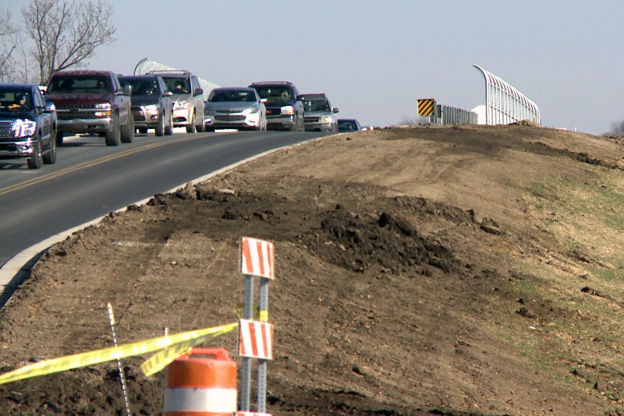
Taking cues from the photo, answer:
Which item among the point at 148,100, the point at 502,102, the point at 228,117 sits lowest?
the point at 228,117

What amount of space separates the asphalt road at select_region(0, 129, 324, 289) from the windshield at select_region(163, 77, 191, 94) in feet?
14.3

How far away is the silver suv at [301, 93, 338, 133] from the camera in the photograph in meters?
49.9

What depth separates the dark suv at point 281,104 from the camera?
144 ft

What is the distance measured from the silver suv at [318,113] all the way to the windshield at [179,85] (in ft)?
41.0

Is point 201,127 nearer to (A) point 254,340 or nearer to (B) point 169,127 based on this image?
(B) point 169,127

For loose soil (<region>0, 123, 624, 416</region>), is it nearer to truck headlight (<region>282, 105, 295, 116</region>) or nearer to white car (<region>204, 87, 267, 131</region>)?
white car (<region>204, 87, 267, 131</region>)

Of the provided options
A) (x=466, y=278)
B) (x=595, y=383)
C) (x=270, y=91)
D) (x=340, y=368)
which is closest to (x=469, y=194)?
(x=466, y=278)

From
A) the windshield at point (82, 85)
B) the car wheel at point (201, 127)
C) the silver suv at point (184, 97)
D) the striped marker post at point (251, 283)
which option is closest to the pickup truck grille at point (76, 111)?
the windshield at point (82, 85)

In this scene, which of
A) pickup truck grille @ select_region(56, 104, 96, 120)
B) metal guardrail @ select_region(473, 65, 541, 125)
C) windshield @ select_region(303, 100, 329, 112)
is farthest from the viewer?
windshield @ select_region(303, 100, 329, 112)

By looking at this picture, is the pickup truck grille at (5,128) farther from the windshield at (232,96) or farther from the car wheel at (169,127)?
the windshield at (232,96)

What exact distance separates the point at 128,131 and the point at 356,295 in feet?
61.3

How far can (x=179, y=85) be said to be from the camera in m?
38.0

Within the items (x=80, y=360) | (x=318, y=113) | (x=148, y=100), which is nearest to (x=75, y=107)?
(x=148, y=100)

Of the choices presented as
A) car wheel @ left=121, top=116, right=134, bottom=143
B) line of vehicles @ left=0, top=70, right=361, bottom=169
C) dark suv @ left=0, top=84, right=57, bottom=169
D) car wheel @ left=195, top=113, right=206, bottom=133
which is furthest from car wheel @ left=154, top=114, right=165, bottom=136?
dark suv @ left=0, top=84, right=57, bottom=169
